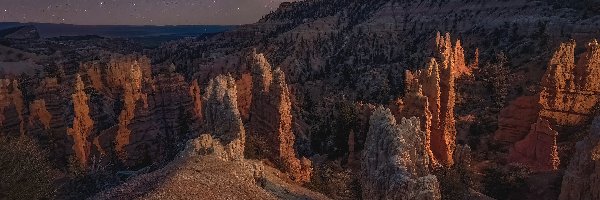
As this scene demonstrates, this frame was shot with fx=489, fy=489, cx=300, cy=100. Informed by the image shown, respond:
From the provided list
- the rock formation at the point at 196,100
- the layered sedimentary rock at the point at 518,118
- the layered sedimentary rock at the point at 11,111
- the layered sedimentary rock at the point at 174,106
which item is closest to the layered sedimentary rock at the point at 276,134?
the layered sedimentary rock at the point at 174,106

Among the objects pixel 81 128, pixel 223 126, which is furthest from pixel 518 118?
pixel 81 128

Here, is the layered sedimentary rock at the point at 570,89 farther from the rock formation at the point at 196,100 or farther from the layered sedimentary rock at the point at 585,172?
the rock formation at the point at 196,100

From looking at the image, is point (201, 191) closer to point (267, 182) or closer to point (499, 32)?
point (267, 182)

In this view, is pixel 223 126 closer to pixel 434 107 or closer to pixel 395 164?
pixel 434 107

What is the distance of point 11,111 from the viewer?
153 feet

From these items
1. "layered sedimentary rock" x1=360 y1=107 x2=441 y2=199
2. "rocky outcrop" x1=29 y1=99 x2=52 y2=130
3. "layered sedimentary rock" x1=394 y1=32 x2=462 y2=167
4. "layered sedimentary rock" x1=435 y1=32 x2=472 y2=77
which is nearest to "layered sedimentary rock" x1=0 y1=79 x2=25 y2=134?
"rocky outcrop" x1=29 y1=99 x2=52 y2=130

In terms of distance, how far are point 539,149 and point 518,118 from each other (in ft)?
14.4

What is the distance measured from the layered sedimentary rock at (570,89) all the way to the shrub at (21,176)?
31.5 metres

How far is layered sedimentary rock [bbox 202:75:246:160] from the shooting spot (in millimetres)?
23425

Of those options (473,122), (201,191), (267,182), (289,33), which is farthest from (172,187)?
(289,33)

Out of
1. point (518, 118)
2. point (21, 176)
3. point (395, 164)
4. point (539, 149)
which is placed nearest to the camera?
point (395, 164)

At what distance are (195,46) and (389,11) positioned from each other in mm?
53020

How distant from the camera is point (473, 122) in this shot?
154 ft

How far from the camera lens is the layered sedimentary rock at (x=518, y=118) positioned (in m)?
33.7
